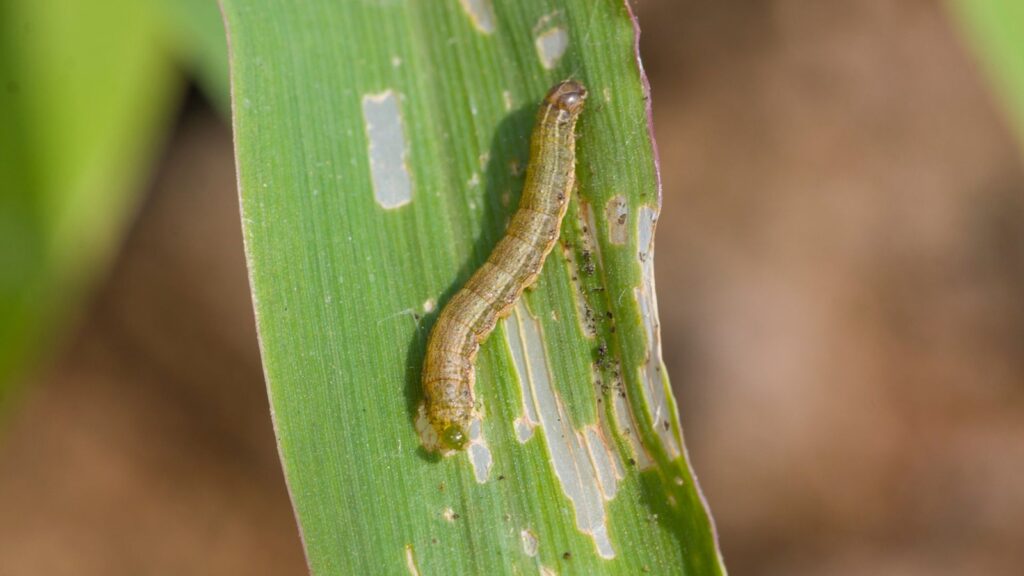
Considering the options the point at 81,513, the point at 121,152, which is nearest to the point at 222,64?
the point at 121,152

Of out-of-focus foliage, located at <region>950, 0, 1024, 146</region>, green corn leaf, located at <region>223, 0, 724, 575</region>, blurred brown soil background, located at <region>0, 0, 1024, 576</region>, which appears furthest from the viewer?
blurred brown soil background, located at <region>0, 0, 1024, 576</region>

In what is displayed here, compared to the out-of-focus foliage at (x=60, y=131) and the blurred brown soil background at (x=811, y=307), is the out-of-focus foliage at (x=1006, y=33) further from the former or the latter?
the out-of-focus foliage at (x=60, y=131)

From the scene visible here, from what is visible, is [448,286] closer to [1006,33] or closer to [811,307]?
[1006,33]

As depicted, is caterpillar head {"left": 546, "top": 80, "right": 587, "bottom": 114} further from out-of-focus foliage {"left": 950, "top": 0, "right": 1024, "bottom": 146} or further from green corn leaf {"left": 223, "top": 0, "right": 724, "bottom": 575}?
out-of-focus foliage {"left": 950, "top": 0, "right": 1024, "bottom": 146}

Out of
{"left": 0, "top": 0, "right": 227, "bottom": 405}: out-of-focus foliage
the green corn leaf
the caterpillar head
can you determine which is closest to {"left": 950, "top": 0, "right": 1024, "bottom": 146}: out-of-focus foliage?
the green corn leaf

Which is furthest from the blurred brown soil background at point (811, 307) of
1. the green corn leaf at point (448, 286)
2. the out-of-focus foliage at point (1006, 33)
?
the green corn leaf at point (448, 286)

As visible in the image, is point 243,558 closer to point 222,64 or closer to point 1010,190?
point 222,64
